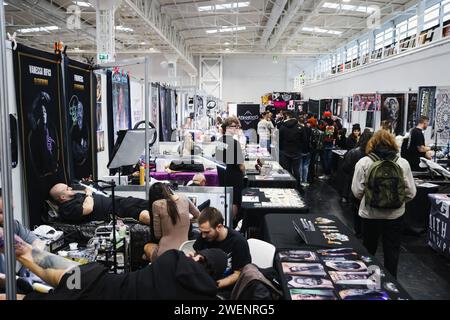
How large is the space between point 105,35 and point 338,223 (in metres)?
5.01

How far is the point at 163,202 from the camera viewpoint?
2.82 meters

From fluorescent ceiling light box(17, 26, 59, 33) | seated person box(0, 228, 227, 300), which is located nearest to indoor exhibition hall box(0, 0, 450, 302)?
seated person box(0, 228, 227, 300)

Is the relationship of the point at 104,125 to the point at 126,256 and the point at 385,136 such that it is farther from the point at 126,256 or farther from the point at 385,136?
the point at 385,136

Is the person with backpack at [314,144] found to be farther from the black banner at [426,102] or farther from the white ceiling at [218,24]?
the white ceiling at [218,24]

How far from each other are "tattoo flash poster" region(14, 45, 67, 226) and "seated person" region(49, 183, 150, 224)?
0.12 metres

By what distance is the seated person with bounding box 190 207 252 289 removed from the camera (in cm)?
253

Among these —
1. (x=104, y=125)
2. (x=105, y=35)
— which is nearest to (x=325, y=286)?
(x=104, y=125)

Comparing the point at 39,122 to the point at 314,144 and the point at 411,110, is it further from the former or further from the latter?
the point at 411,110

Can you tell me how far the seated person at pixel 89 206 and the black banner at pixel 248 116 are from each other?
9105 millimetres

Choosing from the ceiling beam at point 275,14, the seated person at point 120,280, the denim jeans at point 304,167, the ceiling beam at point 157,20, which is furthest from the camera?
the ceiling beam at point 275,14

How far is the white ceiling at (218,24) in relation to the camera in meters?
10.9

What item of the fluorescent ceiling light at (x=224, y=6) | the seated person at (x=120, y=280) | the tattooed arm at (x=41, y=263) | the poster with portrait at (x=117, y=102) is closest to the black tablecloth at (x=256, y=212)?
the poster with portrait at (x=117, y=102)

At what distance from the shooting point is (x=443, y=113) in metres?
6.56

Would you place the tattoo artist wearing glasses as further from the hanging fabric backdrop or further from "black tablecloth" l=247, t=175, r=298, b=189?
the hanging fabric backdrop
